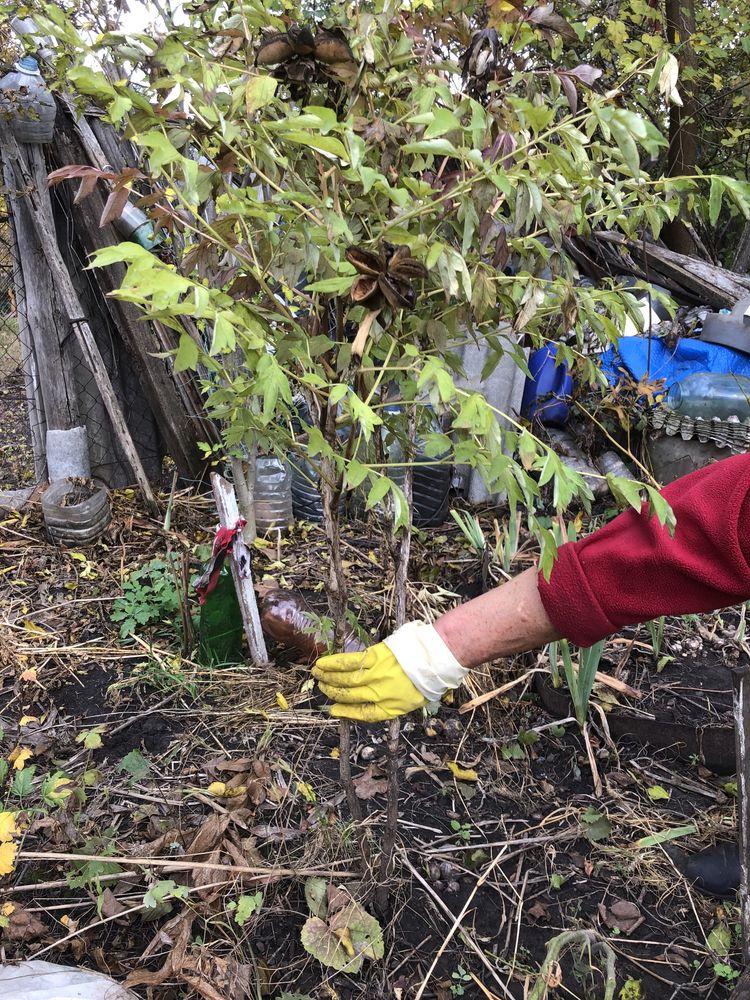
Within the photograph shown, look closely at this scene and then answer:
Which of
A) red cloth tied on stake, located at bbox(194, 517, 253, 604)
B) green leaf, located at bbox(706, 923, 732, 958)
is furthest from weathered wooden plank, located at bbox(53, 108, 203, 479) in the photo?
green leaf, located at bbox(706, 923, 732, 958)

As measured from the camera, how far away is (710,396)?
13.6 feet

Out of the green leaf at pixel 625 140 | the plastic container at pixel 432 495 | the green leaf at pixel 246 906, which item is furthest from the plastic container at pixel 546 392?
the green leaf at pixel 625 140

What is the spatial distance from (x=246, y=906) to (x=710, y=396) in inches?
147

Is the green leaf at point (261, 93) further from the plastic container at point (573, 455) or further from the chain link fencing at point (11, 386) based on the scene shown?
the chain link fencing at point (11, 386)

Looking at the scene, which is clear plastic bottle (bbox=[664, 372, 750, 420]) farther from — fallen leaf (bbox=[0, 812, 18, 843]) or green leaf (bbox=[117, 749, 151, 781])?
fallen leaf (bbox=[0, 812, 18, 843])

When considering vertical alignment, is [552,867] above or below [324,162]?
below

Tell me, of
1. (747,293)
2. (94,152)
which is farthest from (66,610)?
(747,293)

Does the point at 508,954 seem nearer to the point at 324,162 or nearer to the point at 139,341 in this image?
the point at 324,162

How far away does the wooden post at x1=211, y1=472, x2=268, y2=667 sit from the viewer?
264 cm

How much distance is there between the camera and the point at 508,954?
5.78 feet

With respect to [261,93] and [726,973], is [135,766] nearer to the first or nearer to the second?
[726,973]

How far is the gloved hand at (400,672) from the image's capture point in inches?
58.2

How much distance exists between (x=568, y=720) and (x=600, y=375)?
152cm

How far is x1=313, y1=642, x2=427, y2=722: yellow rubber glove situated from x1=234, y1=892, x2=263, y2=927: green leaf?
55 cm
